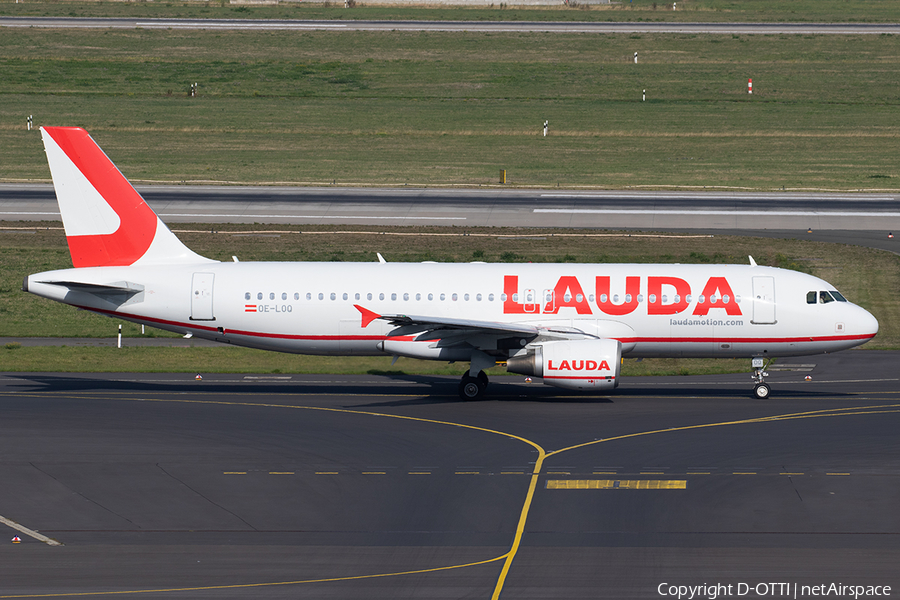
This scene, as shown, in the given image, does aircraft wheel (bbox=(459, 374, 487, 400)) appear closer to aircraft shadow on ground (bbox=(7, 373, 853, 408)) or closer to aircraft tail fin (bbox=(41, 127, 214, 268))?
aircraft shadow on ground (bbox=(7, 373, 853, 408))

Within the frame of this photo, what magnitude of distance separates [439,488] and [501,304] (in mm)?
11382

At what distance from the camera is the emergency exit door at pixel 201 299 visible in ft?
126

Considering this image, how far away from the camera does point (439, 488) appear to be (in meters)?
28.4

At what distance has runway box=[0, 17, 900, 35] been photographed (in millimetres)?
136250

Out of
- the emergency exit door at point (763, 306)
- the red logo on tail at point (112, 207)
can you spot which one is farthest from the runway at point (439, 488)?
the red logo on tail at point (112, 207)

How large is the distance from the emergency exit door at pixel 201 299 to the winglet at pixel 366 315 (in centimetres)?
532

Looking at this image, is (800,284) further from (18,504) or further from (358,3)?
(358,3)

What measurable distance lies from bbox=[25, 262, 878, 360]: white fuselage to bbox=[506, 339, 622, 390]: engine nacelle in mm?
1839

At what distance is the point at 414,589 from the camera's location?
861 inches

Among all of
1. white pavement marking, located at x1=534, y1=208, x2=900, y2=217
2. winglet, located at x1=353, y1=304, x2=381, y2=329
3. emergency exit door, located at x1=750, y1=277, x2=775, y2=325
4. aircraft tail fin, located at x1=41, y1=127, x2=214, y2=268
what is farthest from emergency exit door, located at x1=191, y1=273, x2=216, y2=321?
white pavement marking, located at x1=534, y1=208, x2=900, y2=217

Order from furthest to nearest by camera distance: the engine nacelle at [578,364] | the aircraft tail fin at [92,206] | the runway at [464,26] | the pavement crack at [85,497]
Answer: the runway at [464,26], the aircraft tail fin at [92,206], the engine nacelle at [578,364], the pavement crack at [85,497]

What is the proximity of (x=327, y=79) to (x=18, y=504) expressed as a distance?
94156 millimetres

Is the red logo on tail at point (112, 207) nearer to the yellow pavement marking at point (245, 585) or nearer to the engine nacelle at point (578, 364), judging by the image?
the engine nacelle at point (578, 364)

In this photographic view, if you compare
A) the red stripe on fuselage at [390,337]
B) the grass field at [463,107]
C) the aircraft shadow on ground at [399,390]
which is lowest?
the aircraft shadow on ground at [399,390]
